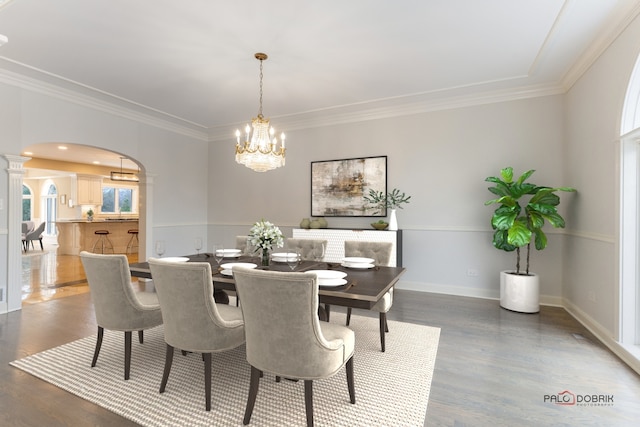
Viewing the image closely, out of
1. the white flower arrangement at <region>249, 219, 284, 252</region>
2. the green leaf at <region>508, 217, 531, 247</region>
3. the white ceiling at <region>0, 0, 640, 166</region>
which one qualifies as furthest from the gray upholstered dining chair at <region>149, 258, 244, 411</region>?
the green leaf at <region>508, 217, 531, 247</region>

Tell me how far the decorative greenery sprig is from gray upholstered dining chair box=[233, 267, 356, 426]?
11.0 ft

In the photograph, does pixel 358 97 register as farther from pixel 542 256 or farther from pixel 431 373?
A: pixel 431 373

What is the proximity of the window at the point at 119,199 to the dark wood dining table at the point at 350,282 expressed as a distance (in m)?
10.2

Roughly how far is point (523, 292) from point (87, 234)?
965cm

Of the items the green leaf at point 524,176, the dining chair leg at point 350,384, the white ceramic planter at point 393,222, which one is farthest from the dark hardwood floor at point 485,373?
the green leaf at point 524,176

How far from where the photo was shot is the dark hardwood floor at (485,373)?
1816 millimetres

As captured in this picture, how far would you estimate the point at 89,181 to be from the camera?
33.1 ft

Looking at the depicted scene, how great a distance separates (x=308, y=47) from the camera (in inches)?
121

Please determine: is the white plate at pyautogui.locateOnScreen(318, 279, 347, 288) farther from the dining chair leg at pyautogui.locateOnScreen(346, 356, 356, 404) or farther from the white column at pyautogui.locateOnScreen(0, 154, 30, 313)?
the white column at pyautogui.locateOnScreen(0, 154, 30, 313)

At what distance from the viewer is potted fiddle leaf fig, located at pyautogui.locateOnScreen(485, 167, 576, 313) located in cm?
348

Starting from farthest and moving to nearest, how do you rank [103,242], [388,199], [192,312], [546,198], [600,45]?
[103,242] < [388,199] < [546,198] < [600,45] < [192,312]

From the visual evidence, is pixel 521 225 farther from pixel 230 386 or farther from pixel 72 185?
pixel 72 185

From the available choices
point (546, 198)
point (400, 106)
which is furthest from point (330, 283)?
point (400, 106)

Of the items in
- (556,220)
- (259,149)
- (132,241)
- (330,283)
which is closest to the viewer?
(330,283)
